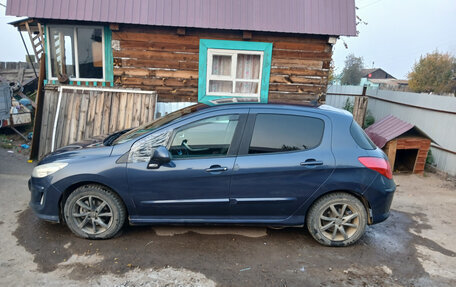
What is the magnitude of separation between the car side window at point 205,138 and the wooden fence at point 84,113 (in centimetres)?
369

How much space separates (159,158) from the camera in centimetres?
343

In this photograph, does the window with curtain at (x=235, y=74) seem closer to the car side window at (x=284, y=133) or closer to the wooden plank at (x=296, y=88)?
the wooden plank at (x=296, y=88)

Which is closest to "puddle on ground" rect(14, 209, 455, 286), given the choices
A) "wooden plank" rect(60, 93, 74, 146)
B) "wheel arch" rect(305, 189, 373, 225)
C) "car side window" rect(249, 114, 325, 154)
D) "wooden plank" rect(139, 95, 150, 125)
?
"wheel arch" rect(305, 189, 373, 225)

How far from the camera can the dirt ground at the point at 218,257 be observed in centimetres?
314

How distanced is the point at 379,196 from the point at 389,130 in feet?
Answer: 14.0

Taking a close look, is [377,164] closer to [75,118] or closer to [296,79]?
[296,79]

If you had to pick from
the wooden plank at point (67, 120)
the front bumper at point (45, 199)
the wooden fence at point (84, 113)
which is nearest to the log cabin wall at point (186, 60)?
the wooden fence at point (84, 113)

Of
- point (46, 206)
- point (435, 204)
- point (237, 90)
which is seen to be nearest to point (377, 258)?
point (435, 204)

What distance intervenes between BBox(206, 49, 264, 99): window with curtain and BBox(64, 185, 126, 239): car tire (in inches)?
189

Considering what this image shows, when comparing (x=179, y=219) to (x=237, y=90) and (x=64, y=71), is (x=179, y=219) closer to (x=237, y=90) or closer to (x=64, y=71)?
(x=237, y=90)

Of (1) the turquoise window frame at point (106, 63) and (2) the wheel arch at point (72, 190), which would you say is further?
(1) the turquoise window frame at point (106, 63)

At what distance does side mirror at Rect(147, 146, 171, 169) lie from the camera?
135 inches

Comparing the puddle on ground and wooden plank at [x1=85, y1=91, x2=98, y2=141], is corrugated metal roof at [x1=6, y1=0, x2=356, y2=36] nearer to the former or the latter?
wooden plank at [x1=85, y1=91, x2=98, y2=141]

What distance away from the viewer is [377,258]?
368cm
